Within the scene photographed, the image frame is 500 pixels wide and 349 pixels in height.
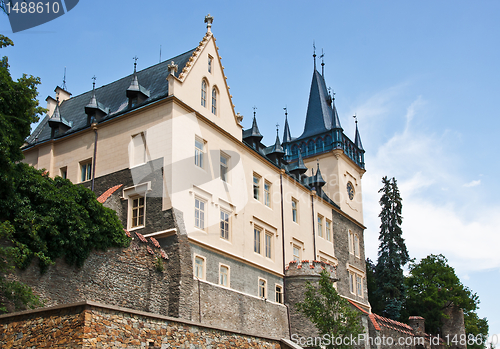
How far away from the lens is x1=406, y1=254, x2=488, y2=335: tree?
169ft

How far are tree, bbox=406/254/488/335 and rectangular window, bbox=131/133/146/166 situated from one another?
34169 mm

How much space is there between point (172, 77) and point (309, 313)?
13071 millimetres

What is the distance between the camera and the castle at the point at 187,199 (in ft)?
78.1

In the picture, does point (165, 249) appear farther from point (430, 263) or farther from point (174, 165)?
point (430, 263)

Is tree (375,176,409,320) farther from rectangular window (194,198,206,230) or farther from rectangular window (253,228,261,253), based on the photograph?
rectangular window (194,198,206,230)

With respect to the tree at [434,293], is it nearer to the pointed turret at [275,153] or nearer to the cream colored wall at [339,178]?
the cream colored wall at [339,178]

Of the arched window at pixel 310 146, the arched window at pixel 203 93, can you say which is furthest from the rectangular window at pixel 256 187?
the arched window at pixel 310 146

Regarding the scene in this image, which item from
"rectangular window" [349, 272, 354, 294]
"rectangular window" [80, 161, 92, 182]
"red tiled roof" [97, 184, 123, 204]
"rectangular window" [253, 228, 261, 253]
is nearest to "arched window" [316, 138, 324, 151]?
"rectangular window" [349, 272, 354, 294]

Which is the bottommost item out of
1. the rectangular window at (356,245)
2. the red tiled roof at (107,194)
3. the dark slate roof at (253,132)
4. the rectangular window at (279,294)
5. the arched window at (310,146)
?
the rectangular window at (279,294)

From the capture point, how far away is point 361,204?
4788 centimetres

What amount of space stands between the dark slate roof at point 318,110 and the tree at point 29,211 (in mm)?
29531

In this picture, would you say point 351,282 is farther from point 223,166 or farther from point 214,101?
point 214,101

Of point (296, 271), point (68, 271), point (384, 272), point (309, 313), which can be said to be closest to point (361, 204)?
point (384, 272)

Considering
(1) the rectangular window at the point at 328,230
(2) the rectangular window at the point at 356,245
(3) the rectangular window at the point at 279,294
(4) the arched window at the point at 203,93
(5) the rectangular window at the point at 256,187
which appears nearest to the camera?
(4) the arched window at the point at 203,93
